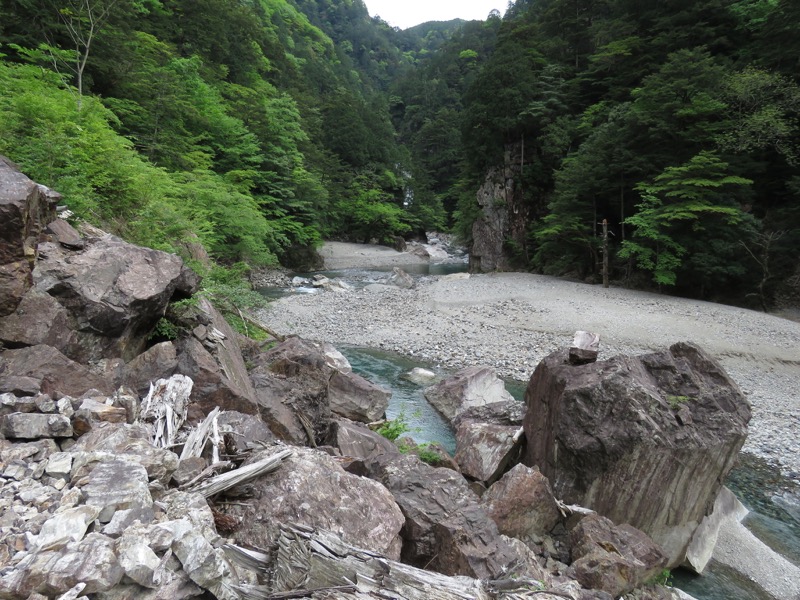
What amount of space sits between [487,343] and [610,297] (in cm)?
814

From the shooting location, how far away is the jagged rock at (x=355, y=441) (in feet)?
18.5

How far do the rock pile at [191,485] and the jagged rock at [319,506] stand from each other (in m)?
0.01

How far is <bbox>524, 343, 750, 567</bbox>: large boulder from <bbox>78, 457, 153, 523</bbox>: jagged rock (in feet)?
16.0

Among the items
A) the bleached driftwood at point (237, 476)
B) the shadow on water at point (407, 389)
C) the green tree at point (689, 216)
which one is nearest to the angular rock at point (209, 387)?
the bleached driftwood at point (237, 476)

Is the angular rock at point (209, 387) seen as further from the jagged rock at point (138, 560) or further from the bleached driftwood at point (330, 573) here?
the jagged rock at point (138, 560)

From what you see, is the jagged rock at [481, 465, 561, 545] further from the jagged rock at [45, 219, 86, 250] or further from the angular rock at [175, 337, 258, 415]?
the jagged rock at [45, 219, 86, 250]

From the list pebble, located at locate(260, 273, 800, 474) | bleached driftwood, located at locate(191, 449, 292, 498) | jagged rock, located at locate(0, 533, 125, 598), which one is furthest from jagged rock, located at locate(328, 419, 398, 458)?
pebble, located at locate(260, 273, 800, 474)

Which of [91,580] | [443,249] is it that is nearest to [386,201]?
[443,249]

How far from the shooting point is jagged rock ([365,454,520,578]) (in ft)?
11.2

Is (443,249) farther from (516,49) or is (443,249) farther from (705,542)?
(705,542)

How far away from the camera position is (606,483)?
17.1ft

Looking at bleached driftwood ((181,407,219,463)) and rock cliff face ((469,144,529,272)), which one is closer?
bleached driftwood ((181,407,219,463))

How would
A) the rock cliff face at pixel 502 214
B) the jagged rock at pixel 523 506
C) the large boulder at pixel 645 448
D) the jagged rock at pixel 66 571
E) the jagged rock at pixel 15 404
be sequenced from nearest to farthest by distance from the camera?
the jagged rock at pixel 66 571, the jagged rock at pixel 15 404, the jagged rock at pixel 523 506, the large boulder at pixel 645 448, the rock cliff face at pixel 502 214

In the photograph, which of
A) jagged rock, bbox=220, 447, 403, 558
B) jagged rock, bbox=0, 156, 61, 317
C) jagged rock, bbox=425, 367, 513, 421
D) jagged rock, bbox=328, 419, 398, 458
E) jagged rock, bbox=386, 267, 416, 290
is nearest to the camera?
jagged rock, bbox=220, 447, 403, 558
